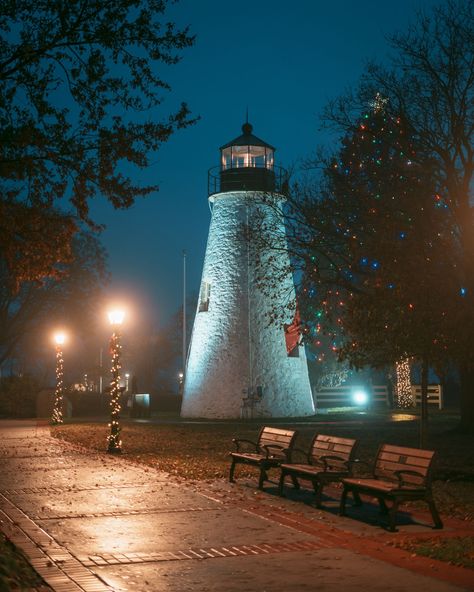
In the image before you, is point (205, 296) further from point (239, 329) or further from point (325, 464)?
point (325, 464)

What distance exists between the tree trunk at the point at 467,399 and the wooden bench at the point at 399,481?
46.5 ft

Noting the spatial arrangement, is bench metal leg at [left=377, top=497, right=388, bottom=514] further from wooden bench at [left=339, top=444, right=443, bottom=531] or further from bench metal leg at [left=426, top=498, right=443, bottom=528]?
bench metal leg at [left=426, top=498, right=443, bottom=528]

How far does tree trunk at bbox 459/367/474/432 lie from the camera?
25.3 meters

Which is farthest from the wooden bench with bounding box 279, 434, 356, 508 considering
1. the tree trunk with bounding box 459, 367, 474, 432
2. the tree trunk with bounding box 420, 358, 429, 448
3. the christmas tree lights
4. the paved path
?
the christmas tree lights

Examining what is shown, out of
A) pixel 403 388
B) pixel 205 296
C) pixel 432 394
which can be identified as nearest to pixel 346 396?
pixel 403 388

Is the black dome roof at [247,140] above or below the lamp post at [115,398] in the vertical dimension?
above

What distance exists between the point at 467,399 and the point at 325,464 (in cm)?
1415

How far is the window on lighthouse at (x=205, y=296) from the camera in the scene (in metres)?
39.7

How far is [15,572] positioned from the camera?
7602 mm

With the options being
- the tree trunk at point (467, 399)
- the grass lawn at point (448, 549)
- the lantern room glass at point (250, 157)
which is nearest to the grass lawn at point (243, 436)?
the tree trunk at point (467, 399)

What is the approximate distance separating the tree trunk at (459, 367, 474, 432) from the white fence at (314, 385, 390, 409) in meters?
28.3

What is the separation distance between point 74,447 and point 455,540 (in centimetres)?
1523

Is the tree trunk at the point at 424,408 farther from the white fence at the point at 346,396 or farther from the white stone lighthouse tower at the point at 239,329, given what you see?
the white fence at the point at 346,396

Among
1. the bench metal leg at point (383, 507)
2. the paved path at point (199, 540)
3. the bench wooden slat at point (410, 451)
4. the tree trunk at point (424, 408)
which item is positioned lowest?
the paved path at point (199, 540)
